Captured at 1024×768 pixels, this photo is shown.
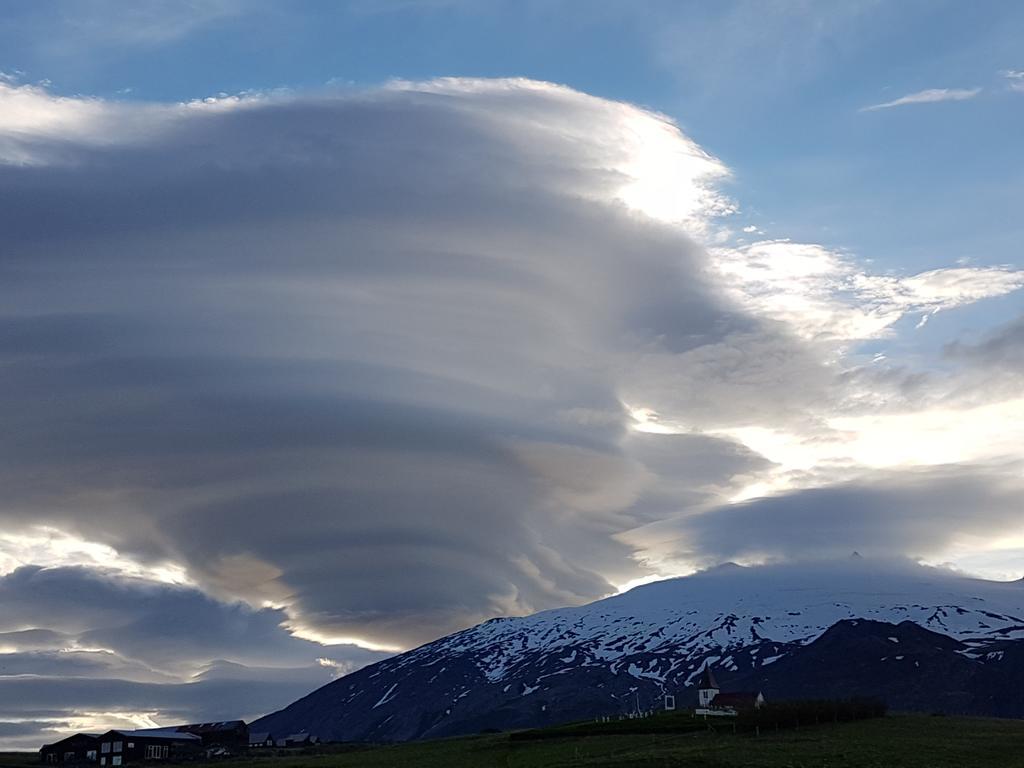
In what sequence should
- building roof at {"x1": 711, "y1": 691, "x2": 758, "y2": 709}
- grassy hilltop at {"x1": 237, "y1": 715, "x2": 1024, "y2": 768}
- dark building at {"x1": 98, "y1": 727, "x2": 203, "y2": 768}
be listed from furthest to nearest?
dark building at {"x1": 98, "y1": 727, "x2": 203, "y2": 768} < building roof at {"x1": 711, "y1": 691, "x2": 758, "y2": 709} < grassy hilltop at {"x1": 237, "y1": 715, "x2": 1024, "y2": 768}

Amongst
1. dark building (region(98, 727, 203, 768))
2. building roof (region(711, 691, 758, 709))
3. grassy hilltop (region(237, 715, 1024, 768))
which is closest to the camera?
grassy hilltop (region(237, 715, 1024, 768))

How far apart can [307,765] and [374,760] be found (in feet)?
27.5

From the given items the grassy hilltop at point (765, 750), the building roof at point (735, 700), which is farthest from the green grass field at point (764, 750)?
the building roof at point (735, 700)

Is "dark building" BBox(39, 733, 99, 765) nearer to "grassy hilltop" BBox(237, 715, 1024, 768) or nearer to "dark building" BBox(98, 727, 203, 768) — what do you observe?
"dark building" BBox(98, 727, 203, 768)

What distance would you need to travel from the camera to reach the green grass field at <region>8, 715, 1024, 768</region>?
9312cm

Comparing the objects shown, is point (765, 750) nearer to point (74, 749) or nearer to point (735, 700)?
point (735, 700)

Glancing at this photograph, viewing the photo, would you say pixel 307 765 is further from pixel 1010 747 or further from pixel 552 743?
pixel 1010 747

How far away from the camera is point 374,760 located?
4840 inches

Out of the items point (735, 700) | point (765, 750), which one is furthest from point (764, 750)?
point (735, 700)

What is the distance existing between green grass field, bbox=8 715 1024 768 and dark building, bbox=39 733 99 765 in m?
69.4

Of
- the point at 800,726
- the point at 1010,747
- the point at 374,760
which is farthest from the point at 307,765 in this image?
the point at 1010,747

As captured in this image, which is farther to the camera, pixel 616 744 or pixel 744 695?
pixel 744 695

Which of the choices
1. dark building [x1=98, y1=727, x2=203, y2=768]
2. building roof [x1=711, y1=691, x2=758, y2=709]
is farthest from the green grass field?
dark building [x1=98, y1=727, x2=203, y2=768]

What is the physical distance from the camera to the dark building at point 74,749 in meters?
192
